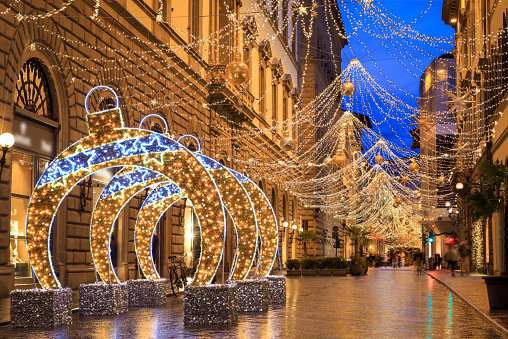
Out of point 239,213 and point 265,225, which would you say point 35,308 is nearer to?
point 239,213

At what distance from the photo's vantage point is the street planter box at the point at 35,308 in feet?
36.1

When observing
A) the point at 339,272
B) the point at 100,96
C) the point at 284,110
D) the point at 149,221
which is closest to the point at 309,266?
the point at 339,272

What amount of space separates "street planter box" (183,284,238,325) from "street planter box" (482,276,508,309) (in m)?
5.84

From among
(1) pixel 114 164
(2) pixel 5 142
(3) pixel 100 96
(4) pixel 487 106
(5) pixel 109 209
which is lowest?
(5) pixel 109 209

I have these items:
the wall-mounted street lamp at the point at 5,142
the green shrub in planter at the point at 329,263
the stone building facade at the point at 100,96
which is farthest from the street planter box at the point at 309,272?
the wall-mounted street lamp at the point at 5,142

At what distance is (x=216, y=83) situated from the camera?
32188mm

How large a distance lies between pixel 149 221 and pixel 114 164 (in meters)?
4.31

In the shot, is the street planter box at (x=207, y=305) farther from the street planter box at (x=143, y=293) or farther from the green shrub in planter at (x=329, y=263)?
the green shrub in planter at (x=329, y=263)

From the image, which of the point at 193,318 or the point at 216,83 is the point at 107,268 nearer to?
the point at 193,318

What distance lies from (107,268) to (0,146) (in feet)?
11.8

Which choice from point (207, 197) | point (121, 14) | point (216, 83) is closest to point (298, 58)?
point (216, 83)

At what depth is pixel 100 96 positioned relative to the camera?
2042 cm

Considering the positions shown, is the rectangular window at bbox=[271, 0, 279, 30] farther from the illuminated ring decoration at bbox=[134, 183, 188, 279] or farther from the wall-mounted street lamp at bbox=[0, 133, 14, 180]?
the wall-mounted street lamp at bbox=[0, 133, 14, 180]

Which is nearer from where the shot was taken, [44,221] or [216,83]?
[44,221]
